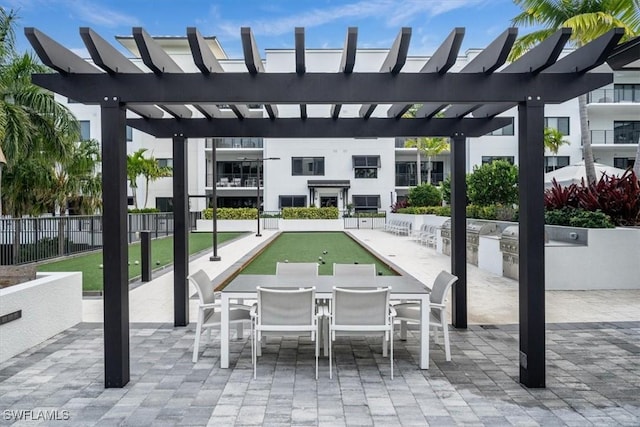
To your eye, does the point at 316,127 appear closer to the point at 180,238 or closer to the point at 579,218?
the point at 180,238

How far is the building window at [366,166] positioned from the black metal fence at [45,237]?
23403 mm

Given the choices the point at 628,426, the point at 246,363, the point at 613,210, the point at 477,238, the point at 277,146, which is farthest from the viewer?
the point at 277,146

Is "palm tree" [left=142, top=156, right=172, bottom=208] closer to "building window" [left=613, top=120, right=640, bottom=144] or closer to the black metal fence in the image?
the black metal fence

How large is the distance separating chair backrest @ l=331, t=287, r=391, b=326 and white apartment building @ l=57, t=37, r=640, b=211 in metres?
30.0

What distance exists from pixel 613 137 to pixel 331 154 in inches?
786

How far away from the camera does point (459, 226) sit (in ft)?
22.7

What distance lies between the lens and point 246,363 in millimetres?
5367

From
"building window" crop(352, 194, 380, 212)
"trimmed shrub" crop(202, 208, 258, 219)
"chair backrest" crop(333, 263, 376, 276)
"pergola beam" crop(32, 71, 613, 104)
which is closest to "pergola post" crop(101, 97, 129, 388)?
"pergola beam" crop(32, 71, 613, 104)

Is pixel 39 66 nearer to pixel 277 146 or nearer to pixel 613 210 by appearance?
pixel 613 210

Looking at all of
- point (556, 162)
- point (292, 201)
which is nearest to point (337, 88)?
point (292, 201)

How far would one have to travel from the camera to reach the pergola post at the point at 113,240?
4.58 m

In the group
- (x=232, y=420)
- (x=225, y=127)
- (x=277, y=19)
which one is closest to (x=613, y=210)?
(x=225, y=127)

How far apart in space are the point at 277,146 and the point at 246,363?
33.5m

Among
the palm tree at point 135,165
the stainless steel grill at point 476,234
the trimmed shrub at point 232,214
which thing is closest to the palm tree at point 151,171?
the palm tree at point 135,165
